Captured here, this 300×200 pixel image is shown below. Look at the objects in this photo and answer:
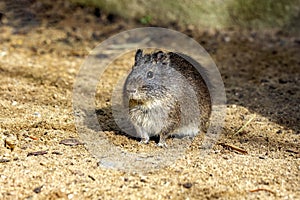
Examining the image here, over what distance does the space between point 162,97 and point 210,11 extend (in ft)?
12.5

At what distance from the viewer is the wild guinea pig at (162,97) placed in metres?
4.66

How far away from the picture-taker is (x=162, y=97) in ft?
15.5

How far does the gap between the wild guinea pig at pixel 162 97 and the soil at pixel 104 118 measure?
7.7 inches

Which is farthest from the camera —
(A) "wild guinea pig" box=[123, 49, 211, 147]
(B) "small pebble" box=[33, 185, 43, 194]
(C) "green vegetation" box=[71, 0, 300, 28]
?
(C) "green vegetation" box=[71, 0, 300, 28]

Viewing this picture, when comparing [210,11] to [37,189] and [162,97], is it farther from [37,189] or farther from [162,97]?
[37,189]

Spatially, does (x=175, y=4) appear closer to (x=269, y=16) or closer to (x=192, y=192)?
(x=269, y=16)

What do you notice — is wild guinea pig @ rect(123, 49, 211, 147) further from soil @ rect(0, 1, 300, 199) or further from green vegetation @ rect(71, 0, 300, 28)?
green vegetation @ rect(71, 0, 300, 28)

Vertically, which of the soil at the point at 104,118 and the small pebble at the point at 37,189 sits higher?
the soil at the point at 104,118

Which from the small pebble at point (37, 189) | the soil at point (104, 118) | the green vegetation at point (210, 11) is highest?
the green vegetation at point (210, 11)

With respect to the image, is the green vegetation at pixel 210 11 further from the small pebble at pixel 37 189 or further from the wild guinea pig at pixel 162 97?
the small pebble at pixel 37 189

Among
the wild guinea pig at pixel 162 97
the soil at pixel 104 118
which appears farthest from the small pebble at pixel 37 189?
the wild guinea pig at pixel 162 97

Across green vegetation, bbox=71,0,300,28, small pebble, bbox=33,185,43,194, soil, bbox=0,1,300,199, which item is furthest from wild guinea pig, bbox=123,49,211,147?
green vegetation, bbox=71,0,300,28

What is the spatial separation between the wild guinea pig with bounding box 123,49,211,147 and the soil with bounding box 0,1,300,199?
195mm

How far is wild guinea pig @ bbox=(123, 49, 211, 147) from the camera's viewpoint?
4660 mm
